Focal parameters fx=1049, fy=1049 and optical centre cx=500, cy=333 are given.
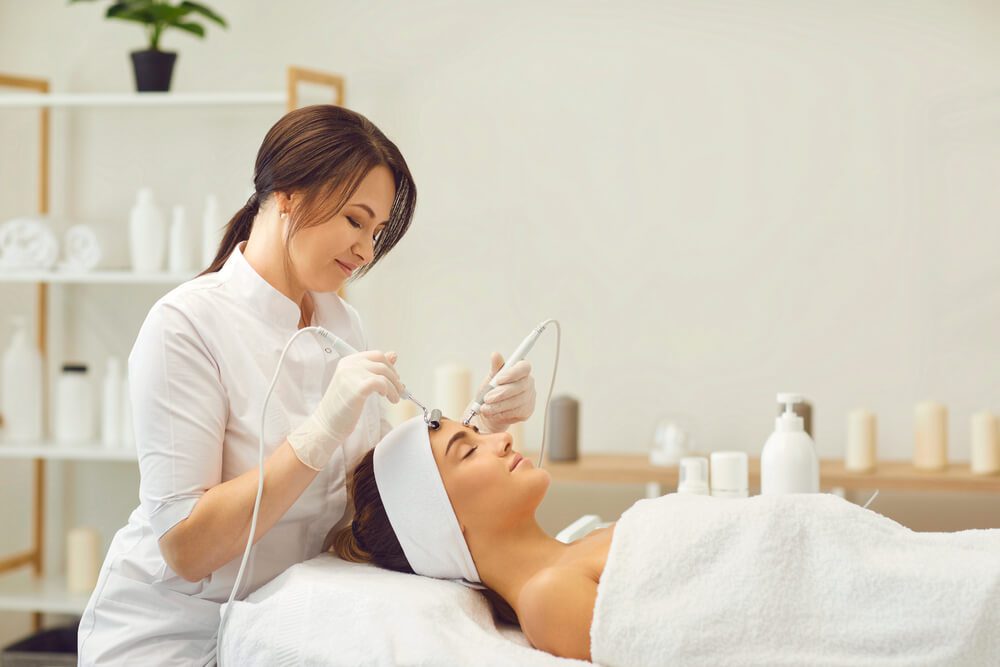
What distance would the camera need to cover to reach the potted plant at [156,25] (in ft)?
9.21

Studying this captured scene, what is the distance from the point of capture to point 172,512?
A: 125 cm

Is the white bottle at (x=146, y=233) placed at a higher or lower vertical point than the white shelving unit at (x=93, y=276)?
higher

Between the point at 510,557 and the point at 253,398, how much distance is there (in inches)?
15.4

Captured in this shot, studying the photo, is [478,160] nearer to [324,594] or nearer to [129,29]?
[129,29]

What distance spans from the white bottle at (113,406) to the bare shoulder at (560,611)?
1984mm

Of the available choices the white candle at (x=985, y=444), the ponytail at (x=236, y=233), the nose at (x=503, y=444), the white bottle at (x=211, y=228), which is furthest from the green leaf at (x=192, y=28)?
the white candle at (x=985, y=444)

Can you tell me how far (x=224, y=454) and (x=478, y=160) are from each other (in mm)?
1755

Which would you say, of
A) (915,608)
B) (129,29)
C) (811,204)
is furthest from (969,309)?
(129,29)

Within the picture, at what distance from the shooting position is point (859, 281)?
2.81 m

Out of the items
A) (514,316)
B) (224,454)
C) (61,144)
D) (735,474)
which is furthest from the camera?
(61,144)

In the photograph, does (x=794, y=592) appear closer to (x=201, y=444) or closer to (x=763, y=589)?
(x=763, y=589)

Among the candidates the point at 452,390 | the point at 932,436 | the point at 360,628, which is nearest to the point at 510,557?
the point at 360,628

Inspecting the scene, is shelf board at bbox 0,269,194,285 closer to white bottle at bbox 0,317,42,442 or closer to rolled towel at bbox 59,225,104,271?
rolled towel at bbox 59,225,104,271

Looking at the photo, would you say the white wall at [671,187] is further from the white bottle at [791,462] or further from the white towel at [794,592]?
the white towel at [794,592]
